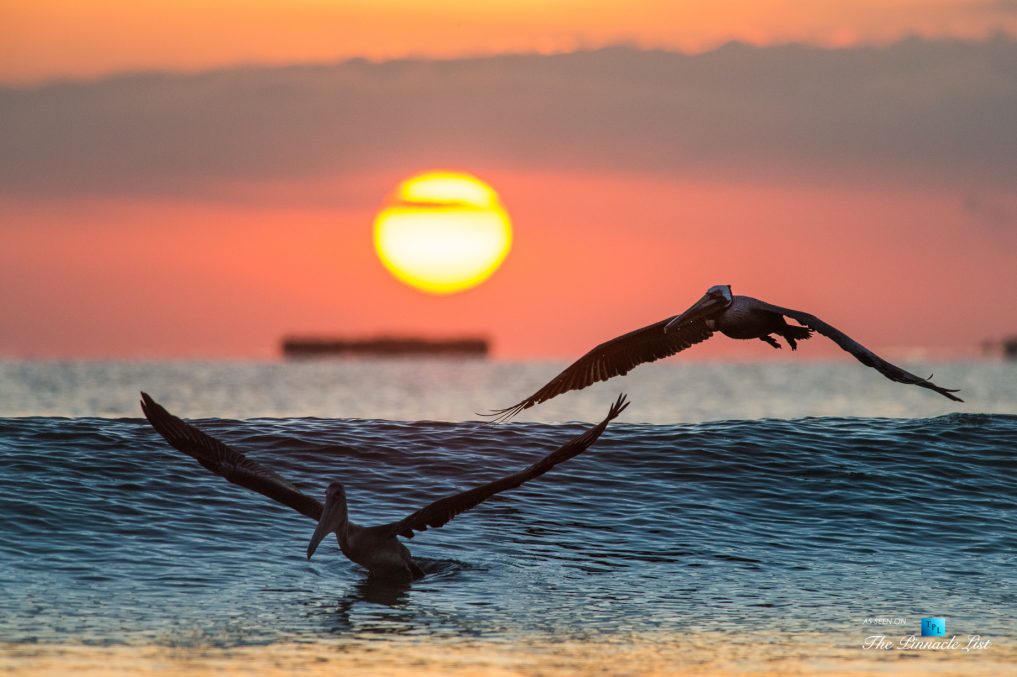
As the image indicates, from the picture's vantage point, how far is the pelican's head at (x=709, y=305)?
15781 millimetres

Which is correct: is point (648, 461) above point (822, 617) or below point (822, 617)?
above

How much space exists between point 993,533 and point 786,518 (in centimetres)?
275

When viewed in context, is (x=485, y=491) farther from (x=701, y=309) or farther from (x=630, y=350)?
(x=630, y=350)

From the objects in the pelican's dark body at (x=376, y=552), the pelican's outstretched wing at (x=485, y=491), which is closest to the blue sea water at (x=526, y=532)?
the pelican's dark body at (x=376, y=552)

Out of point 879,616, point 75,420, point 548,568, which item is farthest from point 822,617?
point 75,420

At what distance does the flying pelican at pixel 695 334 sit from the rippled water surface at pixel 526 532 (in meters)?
2.11

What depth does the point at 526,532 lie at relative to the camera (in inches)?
695

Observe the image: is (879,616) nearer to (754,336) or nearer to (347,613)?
(754,336)

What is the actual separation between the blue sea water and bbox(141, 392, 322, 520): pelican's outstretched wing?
2.87 ft

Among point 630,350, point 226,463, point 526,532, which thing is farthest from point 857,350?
point 226,463

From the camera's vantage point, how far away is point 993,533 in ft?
62.2

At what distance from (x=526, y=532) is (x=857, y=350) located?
5280mm

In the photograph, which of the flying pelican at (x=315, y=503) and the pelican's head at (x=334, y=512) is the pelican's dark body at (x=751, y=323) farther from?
the pelican's head at (x=334, y=512)

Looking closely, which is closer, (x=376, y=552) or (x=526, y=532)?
(x=376, y=552)
